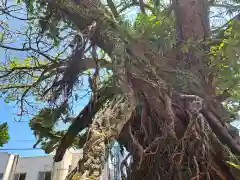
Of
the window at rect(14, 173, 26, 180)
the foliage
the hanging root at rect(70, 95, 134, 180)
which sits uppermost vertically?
the window at rect(14, 173, 26, 180)


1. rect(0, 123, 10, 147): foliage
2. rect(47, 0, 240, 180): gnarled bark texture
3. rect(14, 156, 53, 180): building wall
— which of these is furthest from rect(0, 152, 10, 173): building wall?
rect(47, 0, 240, 180): gnarled bark texture

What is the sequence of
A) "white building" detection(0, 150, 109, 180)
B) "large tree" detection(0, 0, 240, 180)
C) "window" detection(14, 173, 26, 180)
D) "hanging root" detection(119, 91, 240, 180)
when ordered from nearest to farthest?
"large tree" detection(0, 0, 240, 180)
"hanging root" detection(119, 91, 240, 180)
"white building" detection(0, 150, 109, 180)
"window" detection(14, 173, 26, 180)

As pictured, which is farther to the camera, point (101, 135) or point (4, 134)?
point (4, 134)

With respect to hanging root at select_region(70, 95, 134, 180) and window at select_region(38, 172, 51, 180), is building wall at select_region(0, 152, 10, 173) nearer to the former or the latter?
window at select_region(38, 172, 51, 180)

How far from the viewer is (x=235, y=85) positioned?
2266mm

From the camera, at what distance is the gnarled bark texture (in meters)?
2.10

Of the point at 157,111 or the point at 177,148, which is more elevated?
the point at 157,111

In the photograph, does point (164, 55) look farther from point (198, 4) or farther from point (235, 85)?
Result: point (198, 4)

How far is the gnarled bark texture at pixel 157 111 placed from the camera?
2.10 m

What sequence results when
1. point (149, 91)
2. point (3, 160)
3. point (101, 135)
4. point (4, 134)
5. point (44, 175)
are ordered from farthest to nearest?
point (3, 160)
point (44, 175)
point (4, 134)
point (149, 91)
point (101, 135)

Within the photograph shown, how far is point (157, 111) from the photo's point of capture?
91.4 inches

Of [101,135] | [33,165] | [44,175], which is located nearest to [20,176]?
[33,165]

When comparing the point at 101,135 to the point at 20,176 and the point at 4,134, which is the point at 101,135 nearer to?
the point at 4,134

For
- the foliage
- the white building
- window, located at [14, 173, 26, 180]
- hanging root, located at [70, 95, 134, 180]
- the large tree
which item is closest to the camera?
hanging root, located at [70, 95, 134, 180]
